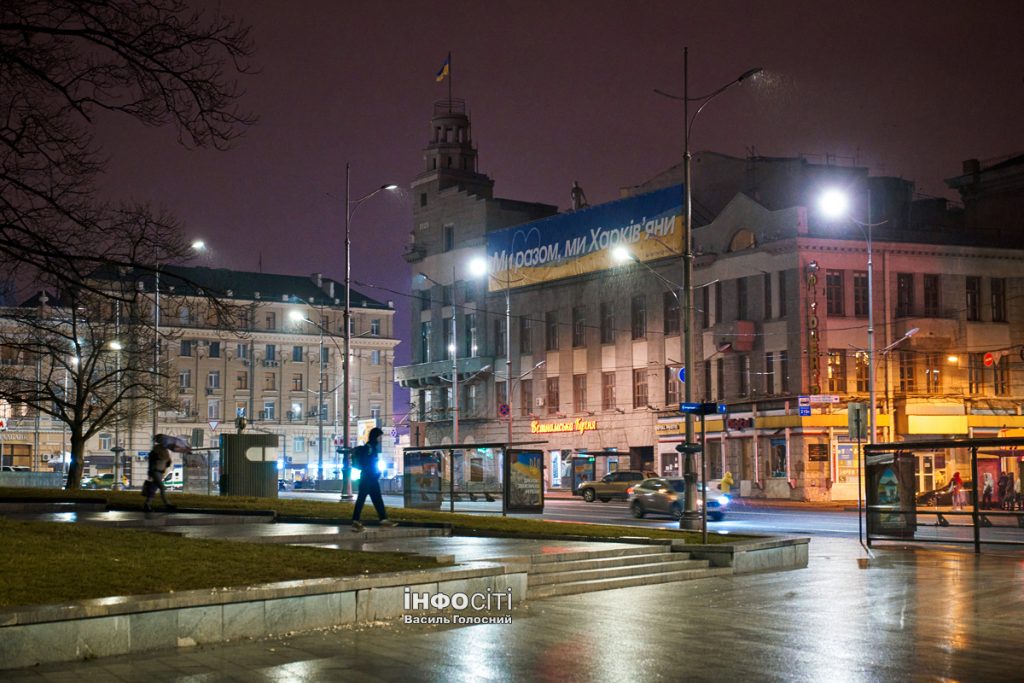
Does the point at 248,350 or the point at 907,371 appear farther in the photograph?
the point at 248,350

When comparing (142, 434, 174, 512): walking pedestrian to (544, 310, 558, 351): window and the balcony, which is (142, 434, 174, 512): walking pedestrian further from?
the balcony

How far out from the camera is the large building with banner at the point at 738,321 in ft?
197

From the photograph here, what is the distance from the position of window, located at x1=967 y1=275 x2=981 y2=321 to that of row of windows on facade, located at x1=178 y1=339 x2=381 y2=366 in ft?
246

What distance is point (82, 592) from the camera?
12.1m

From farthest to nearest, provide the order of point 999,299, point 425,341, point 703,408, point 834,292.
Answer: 1. point 425,341
2. point 999,299
3. point 834,292
4. point 703,408

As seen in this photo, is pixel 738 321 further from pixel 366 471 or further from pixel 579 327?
pixel 366 471

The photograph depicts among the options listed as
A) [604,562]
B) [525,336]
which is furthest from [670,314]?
[604,562]

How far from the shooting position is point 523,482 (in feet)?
114

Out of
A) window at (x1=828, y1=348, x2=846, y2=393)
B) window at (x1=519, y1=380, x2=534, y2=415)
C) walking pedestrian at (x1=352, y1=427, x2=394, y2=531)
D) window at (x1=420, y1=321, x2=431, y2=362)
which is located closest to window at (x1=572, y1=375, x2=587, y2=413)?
window at (x1=519, y1=380, x2=534, y2=415)

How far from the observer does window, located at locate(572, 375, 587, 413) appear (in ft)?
254

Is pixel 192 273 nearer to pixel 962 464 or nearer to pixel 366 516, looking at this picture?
pixel 962 464

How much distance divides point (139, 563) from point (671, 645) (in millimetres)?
5976

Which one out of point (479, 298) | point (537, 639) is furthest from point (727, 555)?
point (479, 298)

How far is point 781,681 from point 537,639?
3016 millimetres
